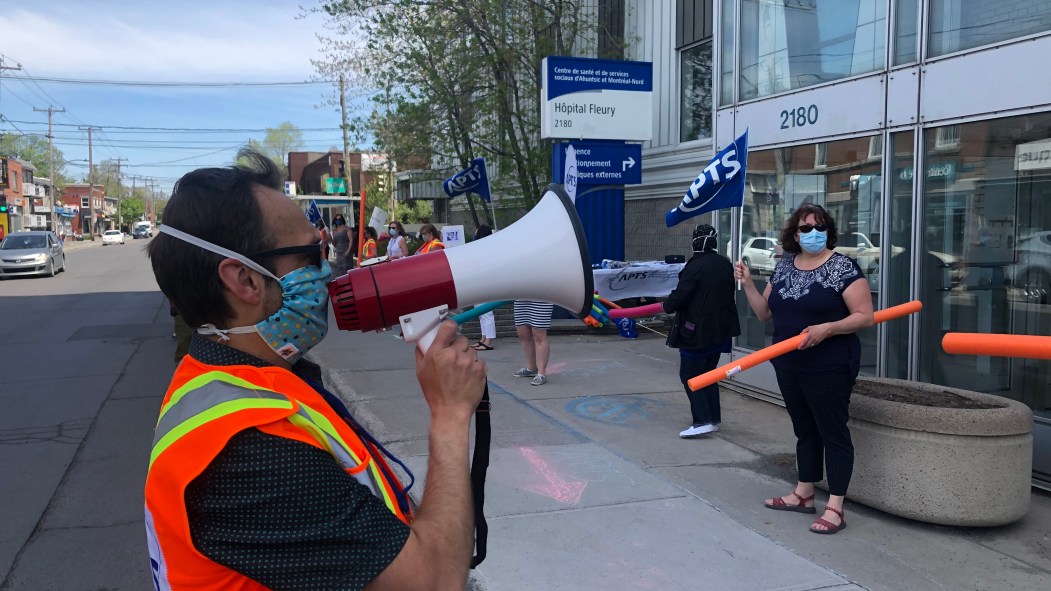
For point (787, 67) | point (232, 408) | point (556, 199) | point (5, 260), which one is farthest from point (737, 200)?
point (5, 260)

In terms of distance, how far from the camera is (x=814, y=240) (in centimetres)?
440

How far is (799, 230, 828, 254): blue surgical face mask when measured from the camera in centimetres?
439

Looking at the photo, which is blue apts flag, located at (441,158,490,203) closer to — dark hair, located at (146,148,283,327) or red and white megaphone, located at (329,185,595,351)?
red and white megaphone, located at (329,185,595,351)

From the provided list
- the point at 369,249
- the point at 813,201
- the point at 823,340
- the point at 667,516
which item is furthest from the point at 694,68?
the point at 667,516

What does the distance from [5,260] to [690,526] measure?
26366 mm

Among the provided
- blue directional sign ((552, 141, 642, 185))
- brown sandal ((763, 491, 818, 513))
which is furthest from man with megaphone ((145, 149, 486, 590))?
blue directional sign ((552, 141, 642, 185))

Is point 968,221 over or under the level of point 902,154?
under

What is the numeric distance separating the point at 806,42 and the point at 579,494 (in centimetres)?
490

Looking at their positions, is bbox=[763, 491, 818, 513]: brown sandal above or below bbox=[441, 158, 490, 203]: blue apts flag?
below

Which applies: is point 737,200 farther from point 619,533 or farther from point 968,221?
point 619,533

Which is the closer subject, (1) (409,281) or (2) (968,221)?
(1) (409,281)

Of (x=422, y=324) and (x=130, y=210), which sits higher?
(x=130, y=210)

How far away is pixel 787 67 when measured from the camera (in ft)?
24.7

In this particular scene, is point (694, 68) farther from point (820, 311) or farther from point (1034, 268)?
point (820, 311)
